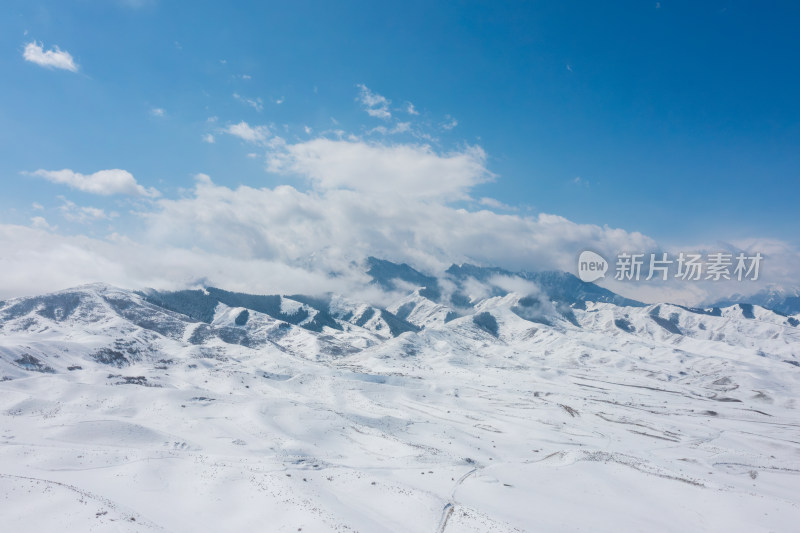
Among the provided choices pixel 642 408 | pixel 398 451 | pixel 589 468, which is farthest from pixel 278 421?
pixel 642 408

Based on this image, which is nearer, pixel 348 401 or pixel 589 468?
pixel 589 468

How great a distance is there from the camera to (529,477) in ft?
187

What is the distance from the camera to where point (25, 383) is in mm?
91312

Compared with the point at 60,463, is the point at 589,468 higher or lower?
higher

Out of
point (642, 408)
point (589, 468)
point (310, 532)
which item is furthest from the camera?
point (642, 408)

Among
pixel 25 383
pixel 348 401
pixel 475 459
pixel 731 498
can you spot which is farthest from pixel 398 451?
pixel 25 383

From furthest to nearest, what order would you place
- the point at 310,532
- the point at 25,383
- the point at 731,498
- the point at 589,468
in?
Result: the point at 25,383
the point at 589,468
the point at 731,498
the point at 310,532

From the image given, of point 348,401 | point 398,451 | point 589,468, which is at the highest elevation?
point 589,468

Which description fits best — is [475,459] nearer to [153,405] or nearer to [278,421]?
[278,421]

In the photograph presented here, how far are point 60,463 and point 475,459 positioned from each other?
191ft

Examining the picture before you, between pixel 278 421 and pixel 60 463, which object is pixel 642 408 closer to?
pixel 278 421

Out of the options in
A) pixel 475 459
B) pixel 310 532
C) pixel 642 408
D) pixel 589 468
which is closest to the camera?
pixel 310 532

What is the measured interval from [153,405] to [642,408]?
149m

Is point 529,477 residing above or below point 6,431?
above
